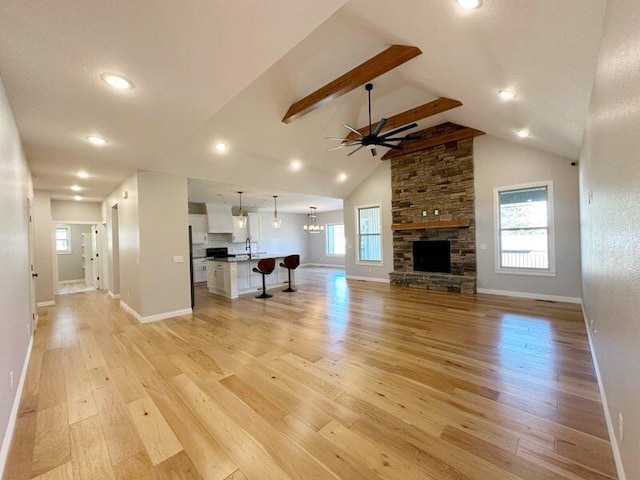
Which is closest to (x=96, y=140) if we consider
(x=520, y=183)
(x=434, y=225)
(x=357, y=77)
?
(x=357, y=77)

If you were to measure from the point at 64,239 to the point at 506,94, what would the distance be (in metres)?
12.8

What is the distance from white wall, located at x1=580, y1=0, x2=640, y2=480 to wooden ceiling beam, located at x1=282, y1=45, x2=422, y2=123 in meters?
1.86

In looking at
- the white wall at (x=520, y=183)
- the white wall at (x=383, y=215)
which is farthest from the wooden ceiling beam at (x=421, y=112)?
the white wall at (x=383, y=215)

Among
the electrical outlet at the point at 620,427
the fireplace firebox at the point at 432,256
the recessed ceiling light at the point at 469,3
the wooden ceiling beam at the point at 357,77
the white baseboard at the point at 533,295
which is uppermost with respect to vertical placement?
the wooden ceiling beam at the point at 357,77

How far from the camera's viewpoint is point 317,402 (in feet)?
7.57

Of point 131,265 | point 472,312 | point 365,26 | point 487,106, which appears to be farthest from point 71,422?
point 487,106

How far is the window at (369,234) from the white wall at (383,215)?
0.54 ft

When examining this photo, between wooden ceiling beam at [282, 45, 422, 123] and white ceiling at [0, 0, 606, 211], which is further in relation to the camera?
wooden ceiling beam at [282, 45, 422, 123]

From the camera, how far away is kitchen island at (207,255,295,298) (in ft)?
21.3

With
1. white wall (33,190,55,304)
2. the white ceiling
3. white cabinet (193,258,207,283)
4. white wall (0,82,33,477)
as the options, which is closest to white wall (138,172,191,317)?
the white ceiling

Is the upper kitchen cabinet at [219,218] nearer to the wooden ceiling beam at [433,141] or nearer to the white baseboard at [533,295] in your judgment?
the wooden ceiling beam at [433,141]

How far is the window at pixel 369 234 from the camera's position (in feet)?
27.4

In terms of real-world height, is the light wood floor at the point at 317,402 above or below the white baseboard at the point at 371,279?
below

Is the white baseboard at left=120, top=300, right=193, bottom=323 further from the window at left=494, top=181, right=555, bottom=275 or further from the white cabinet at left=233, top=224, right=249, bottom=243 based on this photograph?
the window at left=494, top=181, right=555, bottom=275
